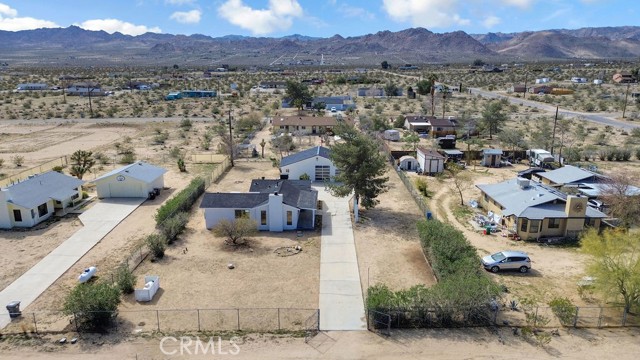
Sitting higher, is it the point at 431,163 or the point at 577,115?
the point at 577,115

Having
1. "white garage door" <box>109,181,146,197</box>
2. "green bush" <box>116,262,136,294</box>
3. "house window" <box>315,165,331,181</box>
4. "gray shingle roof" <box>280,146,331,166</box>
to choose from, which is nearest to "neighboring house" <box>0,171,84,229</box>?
"white garage door" <box>109,181,146,197</box>

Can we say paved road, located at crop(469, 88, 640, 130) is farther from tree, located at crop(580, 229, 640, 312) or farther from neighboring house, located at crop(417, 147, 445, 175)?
tree, located at crop(580, 229, 640, 312)

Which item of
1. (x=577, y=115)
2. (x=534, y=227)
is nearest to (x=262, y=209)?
(x=534, y=227)

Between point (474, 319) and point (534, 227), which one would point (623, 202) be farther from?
point (474, 319)

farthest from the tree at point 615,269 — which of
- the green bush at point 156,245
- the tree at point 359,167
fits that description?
the green bush at point 156,245

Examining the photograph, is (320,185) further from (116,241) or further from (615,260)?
(615,260)

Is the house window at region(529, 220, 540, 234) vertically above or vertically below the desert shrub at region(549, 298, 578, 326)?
above
